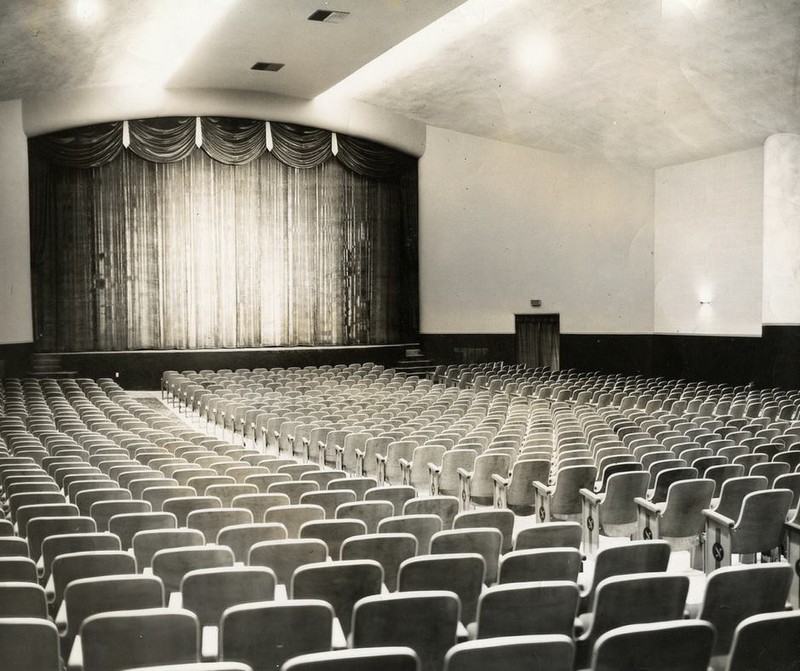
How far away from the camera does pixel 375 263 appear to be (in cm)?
2303

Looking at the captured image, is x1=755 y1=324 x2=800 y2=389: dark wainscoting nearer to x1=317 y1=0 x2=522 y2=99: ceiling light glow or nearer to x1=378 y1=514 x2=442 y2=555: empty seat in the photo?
x1=317 y1=0 x2=522 y2=99: ceiling light glow

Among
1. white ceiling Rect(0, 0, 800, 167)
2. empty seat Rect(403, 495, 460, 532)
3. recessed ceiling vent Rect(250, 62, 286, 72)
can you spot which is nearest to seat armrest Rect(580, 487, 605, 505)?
empty seat Rect(403, 495, 460, 532)

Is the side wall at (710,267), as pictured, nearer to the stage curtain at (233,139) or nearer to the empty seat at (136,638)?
the stage curtain at (233,139)

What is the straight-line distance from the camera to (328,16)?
49.5 feet

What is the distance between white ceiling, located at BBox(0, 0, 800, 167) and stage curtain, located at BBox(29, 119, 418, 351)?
2.18m

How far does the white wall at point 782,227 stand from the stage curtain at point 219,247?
30.9 ft

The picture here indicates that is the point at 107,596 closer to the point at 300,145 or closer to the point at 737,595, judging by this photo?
the point at 737,595

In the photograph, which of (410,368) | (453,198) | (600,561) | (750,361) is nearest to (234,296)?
(410,368)

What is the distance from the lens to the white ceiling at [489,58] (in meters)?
13.8

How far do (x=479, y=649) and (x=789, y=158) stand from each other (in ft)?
55.3

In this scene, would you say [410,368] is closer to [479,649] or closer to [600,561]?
[600,561]

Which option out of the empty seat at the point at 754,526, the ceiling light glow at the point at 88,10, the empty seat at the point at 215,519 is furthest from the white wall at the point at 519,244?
the empty seat at the point at 215,519

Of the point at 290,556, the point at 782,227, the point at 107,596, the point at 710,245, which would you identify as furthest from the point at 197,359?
the point at 107,596

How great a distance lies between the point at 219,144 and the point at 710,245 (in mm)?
12716
